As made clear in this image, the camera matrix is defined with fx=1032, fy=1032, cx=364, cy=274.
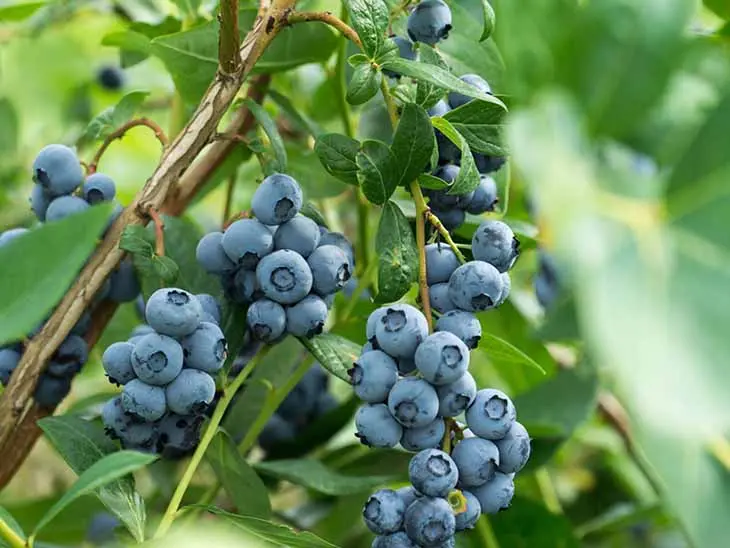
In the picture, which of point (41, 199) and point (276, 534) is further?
point (41, 199)

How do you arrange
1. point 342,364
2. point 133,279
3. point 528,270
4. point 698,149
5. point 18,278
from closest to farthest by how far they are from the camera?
point 698,149 → point 18,278 → point 342,364 → point 133,279 → point 528,270

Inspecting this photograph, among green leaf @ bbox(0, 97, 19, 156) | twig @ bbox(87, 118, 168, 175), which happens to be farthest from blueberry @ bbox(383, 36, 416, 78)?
green leaf @ bbox(0, 97, 19, 156)

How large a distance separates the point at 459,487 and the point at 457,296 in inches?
5.4

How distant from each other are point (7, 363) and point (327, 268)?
287 mm

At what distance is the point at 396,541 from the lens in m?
0.72

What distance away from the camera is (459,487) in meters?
0.73

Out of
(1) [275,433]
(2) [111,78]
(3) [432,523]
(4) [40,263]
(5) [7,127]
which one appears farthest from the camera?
(2) [111,78]

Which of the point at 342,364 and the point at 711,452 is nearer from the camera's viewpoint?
the point at 711,452

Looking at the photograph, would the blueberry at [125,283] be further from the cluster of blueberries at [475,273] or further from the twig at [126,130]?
the cluster of blueberries at [475,273]

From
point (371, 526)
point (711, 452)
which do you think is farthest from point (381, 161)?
point (711, 452)

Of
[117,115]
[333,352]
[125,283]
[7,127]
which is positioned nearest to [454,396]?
[333,352]

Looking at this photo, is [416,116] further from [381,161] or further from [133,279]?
[133,279]

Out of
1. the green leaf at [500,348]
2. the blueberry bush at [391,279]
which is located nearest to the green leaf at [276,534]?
the blueberry bush at [391,279]

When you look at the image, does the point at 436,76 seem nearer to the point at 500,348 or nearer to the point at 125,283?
the point at 500,348
